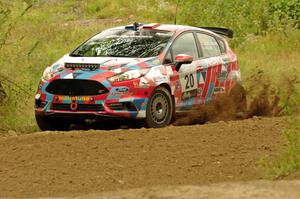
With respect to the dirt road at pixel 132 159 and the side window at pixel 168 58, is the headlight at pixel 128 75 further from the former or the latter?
the dirt road at pixel 132 159

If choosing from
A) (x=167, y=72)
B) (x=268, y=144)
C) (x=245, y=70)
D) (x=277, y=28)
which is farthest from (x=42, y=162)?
(x=277, y=28)

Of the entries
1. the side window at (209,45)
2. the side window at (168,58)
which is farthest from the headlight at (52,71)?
the side window at (209,45)

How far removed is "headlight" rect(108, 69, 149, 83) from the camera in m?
13.3

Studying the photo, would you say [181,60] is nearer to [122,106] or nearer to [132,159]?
[122,106]

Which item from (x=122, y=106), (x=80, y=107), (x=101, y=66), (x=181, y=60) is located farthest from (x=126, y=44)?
(x=80, y=107)

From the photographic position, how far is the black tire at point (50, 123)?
13.9 meters

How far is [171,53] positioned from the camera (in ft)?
47.0

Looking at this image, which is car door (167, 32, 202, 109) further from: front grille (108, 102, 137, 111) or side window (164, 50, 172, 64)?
front grille (108, 102, 137, 111)

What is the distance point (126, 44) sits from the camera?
47.3 ft

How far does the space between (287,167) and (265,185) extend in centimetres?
46

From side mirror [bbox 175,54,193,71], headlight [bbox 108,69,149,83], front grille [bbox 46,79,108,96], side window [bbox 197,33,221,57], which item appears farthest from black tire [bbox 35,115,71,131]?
side window [bbox 197,33,221,57]

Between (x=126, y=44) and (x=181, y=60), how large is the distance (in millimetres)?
914

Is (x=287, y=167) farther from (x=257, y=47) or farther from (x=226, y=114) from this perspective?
(x=257, y=47)

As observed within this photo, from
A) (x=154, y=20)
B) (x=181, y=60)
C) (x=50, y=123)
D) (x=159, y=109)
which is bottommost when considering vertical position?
(x=154, y=20)
